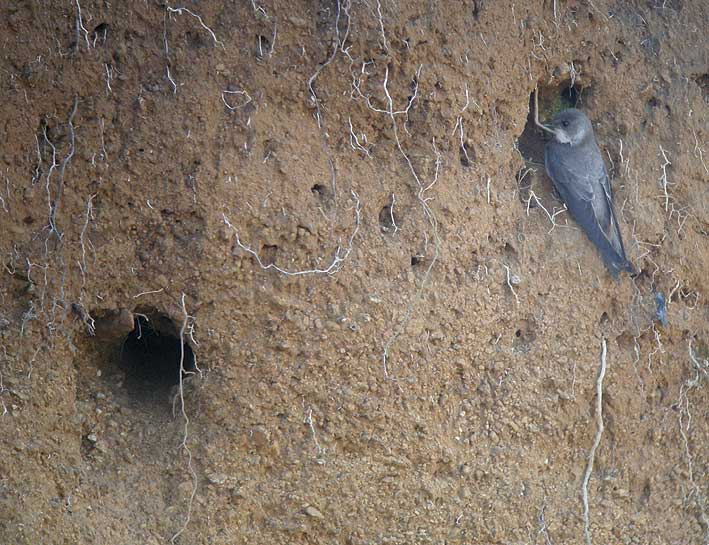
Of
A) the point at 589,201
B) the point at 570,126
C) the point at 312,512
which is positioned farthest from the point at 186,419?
the point at 570,126

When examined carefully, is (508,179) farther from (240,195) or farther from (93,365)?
(93,365)

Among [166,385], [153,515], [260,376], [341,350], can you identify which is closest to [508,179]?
[341,350]

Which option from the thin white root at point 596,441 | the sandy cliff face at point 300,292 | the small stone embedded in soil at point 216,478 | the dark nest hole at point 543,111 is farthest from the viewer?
the dark nest hole at point 543,111

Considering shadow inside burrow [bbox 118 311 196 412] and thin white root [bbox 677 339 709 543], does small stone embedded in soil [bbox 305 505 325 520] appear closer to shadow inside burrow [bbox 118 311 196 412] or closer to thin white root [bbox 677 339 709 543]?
shadow inside burrow [bbox 118 311 196 412]

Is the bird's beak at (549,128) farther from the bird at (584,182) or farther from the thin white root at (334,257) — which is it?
the thin white root at (334,257)

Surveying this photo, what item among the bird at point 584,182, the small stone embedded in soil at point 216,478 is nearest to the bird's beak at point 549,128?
the bird at point 584,182

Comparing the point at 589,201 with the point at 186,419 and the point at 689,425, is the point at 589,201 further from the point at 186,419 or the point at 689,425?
the point at 186,419
